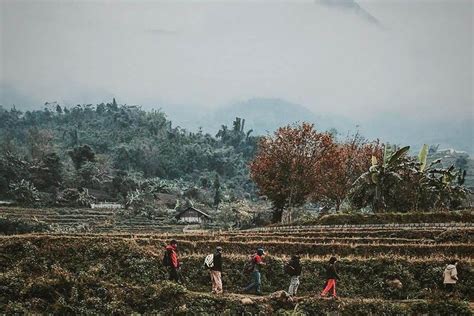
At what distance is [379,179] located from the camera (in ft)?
142

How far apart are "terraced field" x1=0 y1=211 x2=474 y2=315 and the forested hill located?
64986mm

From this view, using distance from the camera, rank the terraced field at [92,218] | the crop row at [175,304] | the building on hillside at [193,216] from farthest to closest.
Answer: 1. the building on hillside at [193,216]
2. the terraced field at [92,218]
3. the crop row at [175,304]

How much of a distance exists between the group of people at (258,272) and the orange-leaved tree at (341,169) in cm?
3662

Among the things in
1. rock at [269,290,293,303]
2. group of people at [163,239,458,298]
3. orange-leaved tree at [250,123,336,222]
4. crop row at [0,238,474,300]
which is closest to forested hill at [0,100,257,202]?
orange-leaved tree at [250,123,336,222]

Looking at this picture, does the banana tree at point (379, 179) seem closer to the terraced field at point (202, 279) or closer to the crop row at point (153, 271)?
the terraced field at point (202, 279)

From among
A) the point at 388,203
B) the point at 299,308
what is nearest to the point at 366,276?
the point at 299,308

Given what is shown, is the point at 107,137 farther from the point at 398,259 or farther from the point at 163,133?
the point at 398,259

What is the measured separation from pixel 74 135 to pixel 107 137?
27.2 ft

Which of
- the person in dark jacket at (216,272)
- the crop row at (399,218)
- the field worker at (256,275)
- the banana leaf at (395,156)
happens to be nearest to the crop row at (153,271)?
the field worker at (256,275)

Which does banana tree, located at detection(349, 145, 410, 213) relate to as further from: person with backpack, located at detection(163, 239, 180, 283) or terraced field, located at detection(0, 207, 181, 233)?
terraced field, located at detection(0, 207, 181, 233)

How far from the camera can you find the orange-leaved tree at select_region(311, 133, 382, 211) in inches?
2312

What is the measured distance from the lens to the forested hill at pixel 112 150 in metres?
93.8

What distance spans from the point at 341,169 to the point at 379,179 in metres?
17.8

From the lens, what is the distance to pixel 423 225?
37312 mm
